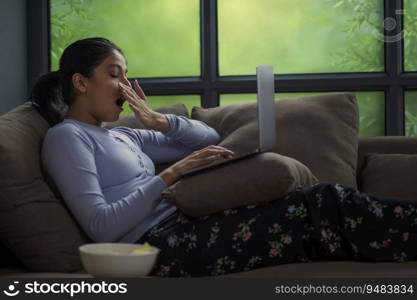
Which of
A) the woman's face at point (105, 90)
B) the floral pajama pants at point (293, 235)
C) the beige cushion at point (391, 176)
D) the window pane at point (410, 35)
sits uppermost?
the window pane at point (410, 35)

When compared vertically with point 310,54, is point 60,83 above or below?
below

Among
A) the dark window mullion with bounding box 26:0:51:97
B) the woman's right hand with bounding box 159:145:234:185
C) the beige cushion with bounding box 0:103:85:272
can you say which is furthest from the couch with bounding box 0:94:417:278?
the dark window mullion with bounding box 26:0:51:97

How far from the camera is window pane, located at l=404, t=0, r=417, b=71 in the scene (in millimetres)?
2992

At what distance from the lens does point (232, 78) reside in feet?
10.2

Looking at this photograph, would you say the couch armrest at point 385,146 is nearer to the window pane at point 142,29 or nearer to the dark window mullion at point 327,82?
the dark window mullion at point 327,82

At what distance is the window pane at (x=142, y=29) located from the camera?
10.5 feet

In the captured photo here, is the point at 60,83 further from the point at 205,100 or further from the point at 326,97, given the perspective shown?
the point at 205,100

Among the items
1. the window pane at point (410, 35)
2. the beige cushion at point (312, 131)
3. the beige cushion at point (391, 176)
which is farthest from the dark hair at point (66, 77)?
the window pane at point (410, 35)

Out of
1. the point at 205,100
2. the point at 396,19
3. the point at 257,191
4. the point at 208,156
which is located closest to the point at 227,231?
the point at 257,191

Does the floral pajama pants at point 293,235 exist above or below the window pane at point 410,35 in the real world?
below

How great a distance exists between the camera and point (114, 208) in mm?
1715

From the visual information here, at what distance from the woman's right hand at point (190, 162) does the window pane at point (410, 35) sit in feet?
4.71

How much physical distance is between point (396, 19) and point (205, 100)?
93 cm

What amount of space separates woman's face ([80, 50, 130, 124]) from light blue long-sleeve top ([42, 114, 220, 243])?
2.0 inches
